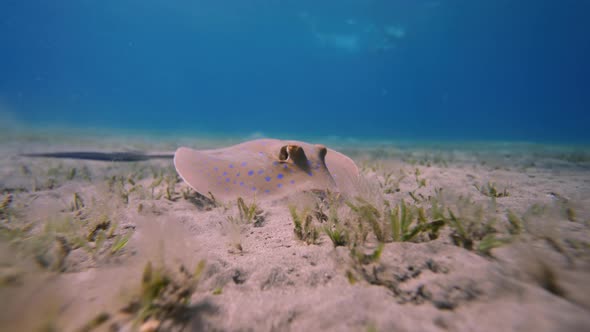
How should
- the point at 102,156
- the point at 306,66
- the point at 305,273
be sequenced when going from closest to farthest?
the point at 305,273 < the point at 102,156 < the point at 306,66

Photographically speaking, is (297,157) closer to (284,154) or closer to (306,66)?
(284,154)

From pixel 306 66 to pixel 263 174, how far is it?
99.8 meters

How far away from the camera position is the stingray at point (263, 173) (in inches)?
104

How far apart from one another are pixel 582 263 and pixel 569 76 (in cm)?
10536

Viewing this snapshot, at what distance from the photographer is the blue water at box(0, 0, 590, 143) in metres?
47.5

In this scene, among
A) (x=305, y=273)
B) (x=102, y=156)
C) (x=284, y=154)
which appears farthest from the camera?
(x=102, y=156)

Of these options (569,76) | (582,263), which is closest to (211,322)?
(582,263)

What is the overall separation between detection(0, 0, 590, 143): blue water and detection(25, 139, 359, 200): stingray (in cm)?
3669

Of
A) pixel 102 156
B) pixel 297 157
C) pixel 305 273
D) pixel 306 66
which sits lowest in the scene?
pixel 305 273

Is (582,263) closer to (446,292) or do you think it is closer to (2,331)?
(446,292)

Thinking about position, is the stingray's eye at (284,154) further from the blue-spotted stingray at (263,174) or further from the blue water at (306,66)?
the blue water at (306,66)

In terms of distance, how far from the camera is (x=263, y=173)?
2816 millimetres

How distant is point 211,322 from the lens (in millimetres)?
1054

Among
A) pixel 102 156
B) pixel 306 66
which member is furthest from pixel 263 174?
pixel 306 66
